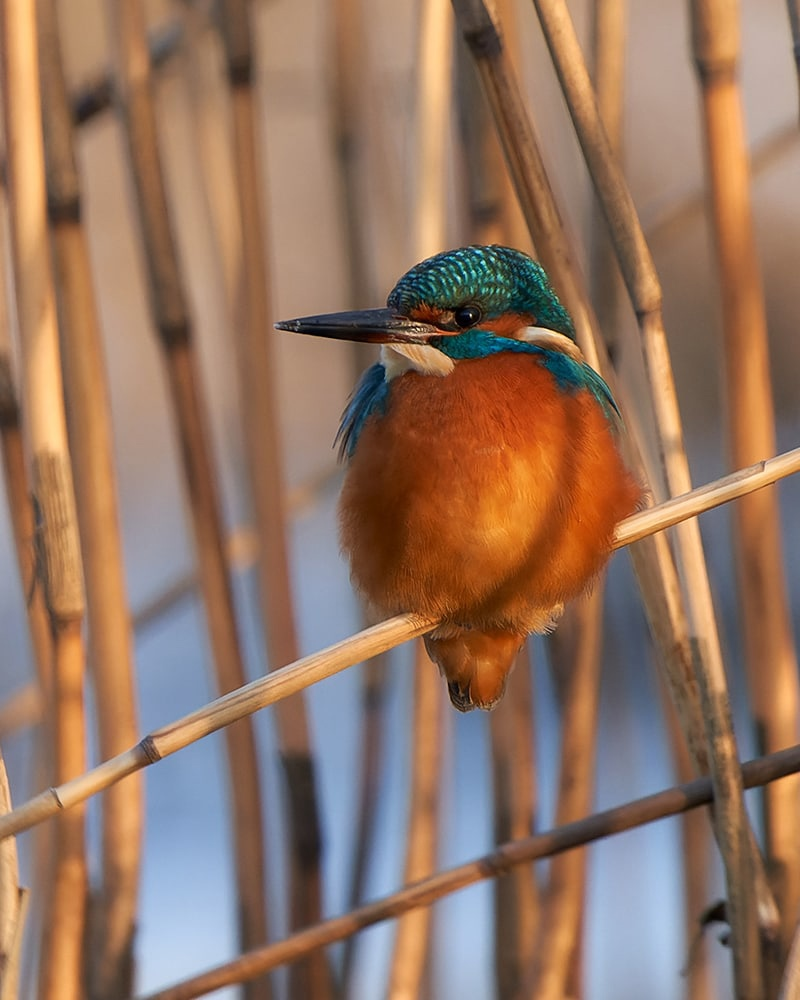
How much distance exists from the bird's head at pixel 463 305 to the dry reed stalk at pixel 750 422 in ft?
0.72

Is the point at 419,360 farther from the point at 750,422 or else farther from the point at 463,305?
the point at 750,422

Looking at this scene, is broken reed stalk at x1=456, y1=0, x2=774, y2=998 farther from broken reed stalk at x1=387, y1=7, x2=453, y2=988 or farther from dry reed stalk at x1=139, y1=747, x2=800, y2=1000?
broken reed stalk at x1=387, y1=7, x2=453, y2=988

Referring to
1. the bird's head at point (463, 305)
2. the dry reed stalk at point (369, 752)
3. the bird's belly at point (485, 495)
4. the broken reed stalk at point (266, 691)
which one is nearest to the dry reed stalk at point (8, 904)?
the broken reed stalk at point (266, 691)

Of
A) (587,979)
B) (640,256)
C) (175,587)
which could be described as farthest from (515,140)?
(587,979)

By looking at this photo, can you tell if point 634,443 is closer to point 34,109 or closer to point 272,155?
point 34,109

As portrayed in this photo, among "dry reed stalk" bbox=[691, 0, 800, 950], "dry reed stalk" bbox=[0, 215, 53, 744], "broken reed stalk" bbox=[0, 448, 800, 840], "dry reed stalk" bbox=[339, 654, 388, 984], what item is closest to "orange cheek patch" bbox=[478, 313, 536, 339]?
"dry reed stalk" bbox=[691, 0, 800, 950]

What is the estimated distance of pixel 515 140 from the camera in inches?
53.9

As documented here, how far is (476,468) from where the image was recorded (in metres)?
1.39

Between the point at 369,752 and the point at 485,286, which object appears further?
the point at 369,752

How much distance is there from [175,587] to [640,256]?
116cm

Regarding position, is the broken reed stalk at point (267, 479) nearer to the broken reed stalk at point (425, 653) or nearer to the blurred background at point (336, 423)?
the blurred background at point (336, 423)

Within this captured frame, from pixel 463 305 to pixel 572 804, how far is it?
0.76 m

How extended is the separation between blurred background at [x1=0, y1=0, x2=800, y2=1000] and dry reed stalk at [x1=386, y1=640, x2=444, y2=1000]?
59 mm

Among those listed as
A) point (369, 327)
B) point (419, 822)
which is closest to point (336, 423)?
point (419, 822)
